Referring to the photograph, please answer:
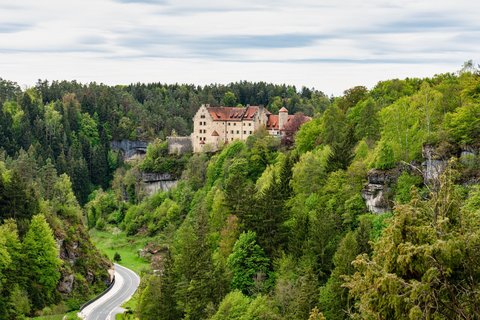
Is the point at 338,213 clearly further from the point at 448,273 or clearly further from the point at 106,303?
the point at 448,273

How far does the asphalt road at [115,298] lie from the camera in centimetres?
6527

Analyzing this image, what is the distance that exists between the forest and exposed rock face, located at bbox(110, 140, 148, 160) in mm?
48431

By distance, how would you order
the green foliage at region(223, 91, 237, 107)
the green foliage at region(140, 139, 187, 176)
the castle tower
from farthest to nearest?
the green foliage at region(223, 91, 237, 107), the green foliage at region(140, 139, 187, 176), the castle tower

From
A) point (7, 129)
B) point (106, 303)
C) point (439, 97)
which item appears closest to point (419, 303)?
point (439, 97)

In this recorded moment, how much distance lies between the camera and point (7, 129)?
144m

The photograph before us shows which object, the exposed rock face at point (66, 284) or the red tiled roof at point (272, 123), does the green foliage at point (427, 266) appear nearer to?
the exposed rock face at point (66, 284)

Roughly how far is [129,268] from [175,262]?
1510 inches

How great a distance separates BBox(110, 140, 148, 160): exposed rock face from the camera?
160 meters

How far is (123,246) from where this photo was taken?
4001 inches

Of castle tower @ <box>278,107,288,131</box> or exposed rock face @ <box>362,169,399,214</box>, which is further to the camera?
A: castle tower @ <box>278,107,288,131</box>

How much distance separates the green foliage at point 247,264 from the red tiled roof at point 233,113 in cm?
6090

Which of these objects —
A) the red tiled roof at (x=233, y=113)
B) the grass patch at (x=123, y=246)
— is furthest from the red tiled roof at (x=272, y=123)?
the grass patch at (x=123, y=246)

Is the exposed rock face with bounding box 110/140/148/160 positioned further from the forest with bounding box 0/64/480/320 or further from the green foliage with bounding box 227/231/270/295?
the green foliage with bounding box 227/231/270/295

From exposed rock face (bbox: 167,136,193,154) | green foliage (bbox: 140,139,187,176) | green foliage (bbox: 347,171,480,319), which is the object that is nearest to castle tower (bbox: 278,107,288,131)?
exposed rock face (bbox: 167,136,193,154)
